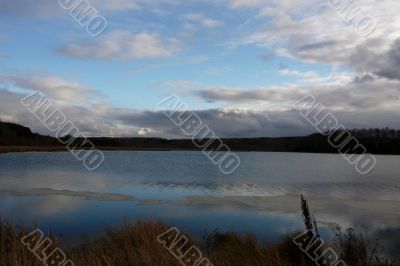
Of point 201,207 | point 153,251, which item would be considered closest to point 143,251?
point 153,251

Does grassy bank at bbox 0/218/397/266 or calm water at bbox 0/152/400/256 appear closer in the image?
grassy bank at bbox 0/218/397/266

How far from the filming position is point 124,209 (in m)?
15.2

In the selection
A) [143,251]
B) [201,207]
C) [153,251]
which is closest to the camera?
[143,251]

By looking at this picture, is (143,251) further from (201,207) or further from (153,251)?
(201,207)

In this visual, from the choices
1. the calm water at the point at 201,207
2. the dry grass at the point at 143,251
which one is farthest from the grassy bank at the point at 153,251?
the calm water at the point at 201,207

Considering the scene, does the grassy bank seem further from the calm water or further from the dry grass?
the calm water

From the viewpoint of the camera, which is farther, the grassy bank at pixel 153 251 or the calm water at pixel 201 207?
Answer: the calm water at pixel 201 207

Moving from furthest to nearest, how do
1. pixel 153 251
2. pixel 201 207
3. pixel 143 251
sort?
pixel 201 207, pixel 153 251, pixel 143 251

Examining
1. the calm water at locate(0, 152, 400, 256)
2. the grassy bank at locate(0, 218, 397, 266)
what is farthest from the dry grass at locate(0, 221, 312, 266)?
the calm water at locate(0, 152, 400, 256)

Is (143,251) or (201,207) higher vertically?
(201,207)

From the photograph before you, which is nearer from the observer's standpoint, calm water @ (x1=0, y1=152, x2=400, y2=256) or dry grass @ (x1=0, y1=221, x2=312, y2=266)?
dry grass @ (x1=0, y1=221, x2=312, y2=266)

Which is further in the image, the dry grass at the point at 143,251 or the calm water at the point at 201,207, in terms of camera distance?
the calm water at the point at 201,207

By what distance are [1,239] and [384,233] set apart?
30.3 feet

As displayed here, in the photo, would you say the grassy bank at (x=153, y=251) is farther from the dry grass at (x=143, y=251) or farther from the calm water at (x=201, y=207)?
the calm water at (x=201, y=207)
